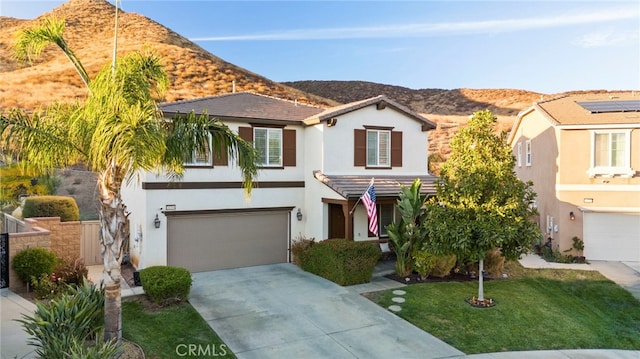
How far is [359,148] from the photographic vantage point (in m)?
15.9

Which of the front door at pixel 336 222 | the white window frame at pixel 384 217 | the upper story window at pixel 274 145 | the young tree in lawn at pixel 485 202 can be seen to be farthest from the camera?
the white window frame at pixel 384 217

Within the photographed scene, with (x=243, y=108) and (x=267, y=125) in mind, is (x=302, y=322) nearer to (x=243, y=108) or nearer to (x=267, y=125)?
(x=267, y=125)

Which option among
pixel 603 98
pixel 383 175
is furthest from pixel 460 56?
pixel 383 175

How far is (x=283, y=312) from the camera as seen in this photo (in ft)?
33.7

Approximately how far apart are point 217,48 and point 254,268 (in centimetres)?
5082

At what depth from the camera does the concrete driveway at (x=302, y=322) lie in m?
8.19

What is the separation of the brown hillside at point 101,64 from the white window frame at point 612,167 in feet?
95.6

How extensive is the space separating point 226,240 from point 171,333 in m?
6.28

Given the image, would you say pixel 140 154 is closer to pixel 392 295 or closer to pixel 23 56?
pixel 23 56

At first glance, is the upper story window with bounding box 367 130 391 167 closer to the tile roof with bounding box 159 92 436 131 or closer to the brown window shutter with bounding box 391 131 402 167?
the brown window shutter with bounding box 391 131 402 167

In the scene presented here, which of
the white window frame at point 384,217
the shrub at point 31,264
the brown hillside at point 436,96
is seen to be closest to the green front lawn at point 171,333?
the shrub at point 31,264

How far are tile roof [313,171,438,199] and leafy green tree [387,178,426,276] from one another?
0.92m

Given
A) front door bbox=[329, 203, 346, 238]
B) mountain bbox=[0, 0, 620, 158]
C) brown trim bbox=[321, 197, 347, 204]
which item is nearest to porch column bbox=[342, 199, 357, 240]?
brown trim bbox=[321, 197, 347, 204]

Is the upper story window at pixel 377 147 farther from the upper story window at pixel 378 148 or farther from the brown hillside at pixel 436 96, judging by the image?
the brown hillside at pixel 436 96
